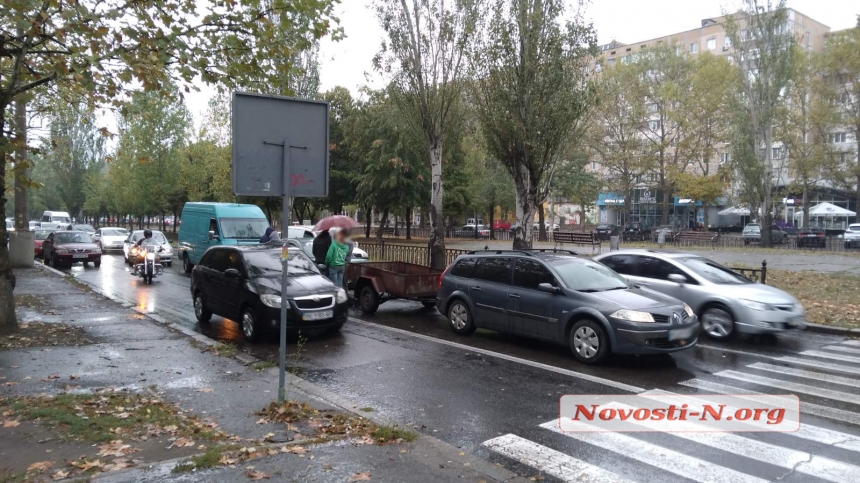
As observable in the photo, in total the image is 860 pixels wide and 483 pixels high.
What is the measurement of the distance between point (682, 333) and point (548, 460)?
4.20 m

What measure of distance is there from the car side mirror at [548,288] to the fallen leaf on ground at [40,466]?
6521mm

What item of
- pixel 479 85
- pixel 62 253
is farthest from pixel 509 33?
pixel 62 253

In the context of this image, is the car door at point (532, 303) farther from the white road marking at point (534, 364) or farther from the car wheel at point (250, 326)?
the car wheel at point (250, 326)

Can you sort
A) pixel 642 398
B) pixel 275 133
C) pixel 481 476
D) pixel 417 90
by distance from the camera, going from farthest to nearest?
pixel 417 90, pixel 642 398, pixel 275 133, pixel 481 476

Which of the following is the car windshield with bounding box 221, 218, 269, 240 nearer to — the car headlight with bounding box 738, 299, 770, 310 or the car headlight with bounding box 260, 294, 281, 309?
the car headlight with bounding box 260, 294, 281, 309

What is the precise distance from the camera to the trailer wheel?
1289 cm

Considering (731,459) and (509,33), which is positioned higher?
(509,33)

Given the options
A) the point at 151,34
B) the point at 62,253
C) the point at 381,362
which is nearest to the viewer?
the point at 151,34

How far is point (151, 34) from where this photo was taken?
7824mm

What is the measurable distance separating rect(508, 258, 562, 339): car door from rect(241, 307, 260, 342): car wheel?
13.8 ft

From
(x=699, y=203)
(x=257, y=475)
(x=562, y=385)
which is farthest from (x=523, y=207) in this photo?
(x=699, y=203)

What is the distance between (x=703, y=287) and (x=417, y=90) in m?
10.3

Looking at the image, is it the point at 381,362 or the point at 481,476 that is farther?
the point at 381,362

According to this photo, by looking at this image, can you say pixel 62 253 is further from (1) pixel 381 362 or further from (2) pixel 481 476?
(2) pixel 481 476
